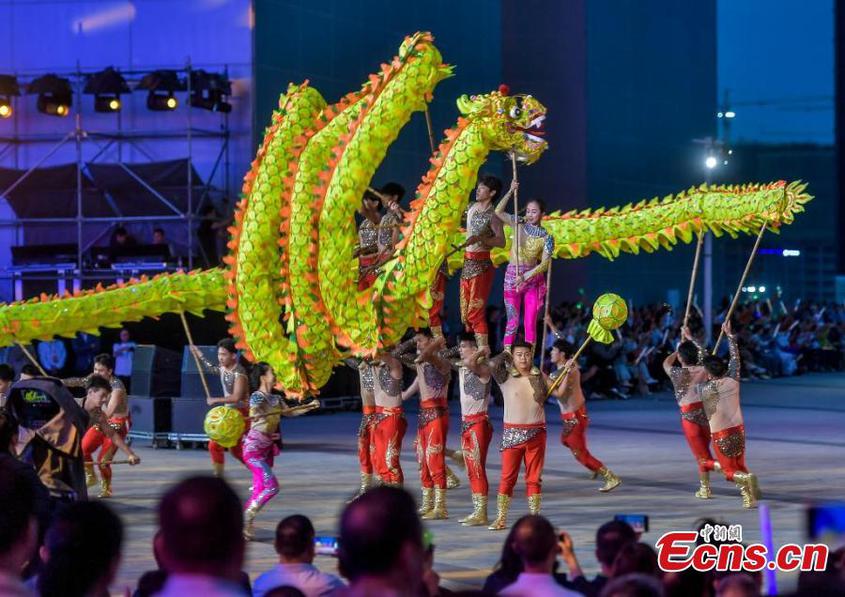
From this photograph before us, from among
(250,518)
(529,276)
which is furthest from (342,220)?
(250,518)

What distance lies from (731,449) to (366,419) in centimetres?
333

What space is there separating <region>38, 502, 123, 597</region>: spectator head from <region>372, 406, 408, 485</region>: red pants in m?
8.43

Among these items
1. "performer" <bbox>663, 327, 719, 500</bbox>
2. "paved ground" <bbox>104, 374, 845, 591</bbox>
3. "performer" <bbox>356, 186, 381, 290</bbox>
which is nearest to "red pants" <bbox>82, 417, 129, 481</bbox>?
"paved ground" <bbox>104, 374, 845, 591</bbox>

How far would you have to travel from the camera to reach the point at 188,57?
75.8 ft

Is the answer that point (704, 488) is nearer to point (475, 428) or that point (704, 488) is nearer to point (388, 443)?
point (475, 428)

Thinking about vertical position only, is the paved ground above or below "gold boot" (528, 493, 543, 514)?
below

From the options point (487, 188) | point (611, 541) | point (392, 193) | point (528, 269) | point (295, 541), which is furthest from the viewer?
point (392, 193)

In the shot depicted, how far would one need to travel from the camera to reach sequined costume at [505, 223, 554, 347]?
12516mm

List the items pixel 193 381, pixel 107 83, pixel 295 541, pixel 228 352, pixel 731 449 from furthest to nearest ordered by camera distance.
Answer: pixel 107 83 → pixel 193 381 → pixel 228 352 → pixel 731 449 → pixel 295 541

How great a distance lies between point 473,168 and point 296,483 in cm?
513

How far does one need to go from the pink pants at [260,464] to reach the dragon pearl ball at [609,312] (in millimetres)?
2880

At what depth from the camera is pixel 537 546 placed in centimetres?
527

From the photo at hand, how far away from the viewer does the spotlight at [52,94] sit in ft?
74.8

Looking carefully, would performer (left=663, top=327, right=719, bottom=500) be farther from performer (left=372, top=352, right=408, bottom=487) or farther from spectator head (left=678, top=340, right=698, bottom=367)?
performer (left=372, top=352, right=408, bottom=487)
